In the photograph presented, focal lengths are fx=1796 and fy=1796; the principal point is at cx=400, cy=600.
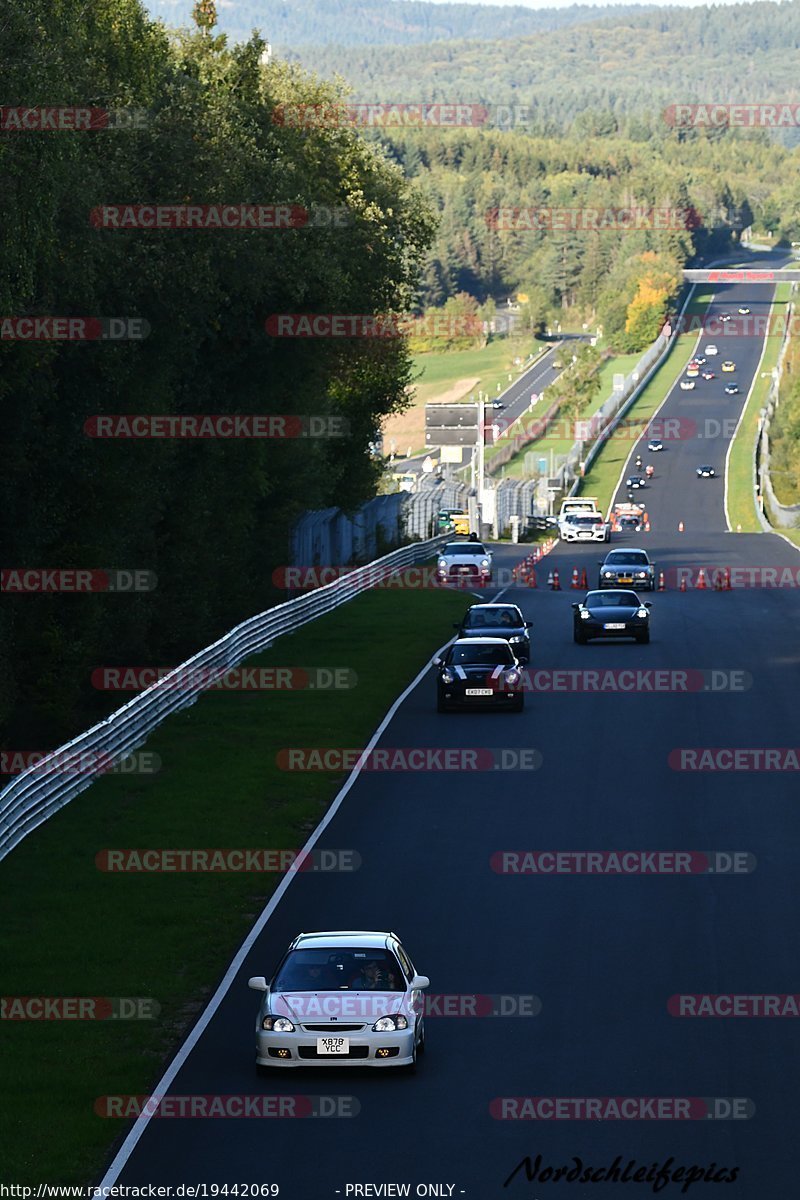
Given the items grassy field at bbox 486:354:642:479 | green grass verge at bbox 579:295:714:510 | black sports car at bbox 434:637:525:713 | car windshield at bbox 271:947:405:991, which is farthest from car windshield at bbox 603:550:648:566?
grassy field at bbox 486:354:642:479

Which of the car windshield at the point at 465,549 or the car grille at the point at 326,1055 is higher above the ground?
the car grille at the point at 326,1055

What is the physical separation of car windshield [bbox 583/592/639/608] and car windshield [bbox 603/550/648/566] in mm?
11281

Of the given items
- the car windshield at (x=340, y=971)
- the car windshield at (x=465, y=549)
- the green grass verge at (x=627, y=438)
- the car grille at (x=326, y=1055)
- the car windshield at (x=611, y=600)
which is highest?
the car windshield at (x=340, y=971)

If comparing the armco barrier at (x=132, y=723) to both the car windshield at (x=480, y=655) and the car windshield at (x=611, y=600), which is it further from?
the car windshield at (x=611, y=600)

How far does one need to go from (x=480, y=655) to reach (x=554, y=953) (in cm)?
1838

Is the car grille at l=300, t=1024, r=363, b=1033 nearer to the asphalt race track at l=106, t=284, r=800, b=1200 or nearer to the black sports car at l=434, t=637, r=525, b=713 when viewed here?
the asphalt race track at l=106, t=284, r=800, b=1200

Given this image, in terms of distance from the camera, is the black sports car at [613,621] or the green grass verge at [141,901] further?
the black sports car at [613,621]

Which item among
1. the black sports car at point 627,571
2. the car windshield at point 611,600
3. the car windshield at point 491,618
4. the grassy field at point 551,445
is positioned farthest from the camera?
the grassy field at point 551,445

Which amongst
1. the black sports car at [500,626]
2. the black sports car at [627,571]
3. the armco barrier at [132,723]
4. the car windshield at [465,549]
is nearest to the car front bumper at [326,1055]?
the armco barrier at [132,723]

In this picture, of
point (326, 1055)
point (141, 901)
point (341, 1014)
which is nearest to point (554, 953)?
point (341, 1014)

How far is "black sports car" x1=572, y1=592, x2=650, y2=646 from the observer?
46.9 m

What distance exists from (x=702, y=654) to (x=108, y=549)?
1613 centimetres

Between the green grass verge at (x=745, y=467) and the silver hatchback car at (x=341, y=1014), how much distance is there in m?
87.3

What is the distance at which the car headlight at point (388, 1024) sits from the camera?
15.3 metres
